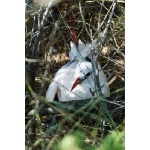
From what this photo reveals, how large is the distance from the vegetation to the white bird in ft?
0.07

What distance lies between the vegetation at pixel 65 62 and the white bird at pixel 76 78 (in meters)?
0.02

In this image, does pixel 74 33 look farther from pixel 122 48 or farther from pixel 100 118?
pixel 100 118

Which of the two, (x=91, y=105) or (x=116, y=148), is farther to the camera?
(x=91, y=105)

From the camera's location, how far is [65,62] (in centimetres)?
204

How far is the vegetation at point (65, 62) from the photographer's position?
6.53ft

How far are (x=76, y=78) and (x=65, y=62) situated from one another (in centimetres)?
7

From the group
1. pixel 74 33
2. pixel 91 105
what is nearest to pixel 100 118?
pixel 91 105

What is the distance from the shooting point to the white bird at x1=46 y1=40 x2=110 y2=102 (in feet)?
6.64

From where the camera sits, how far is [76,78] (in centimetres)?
204

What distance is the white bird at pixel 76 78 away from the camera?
2025mm
